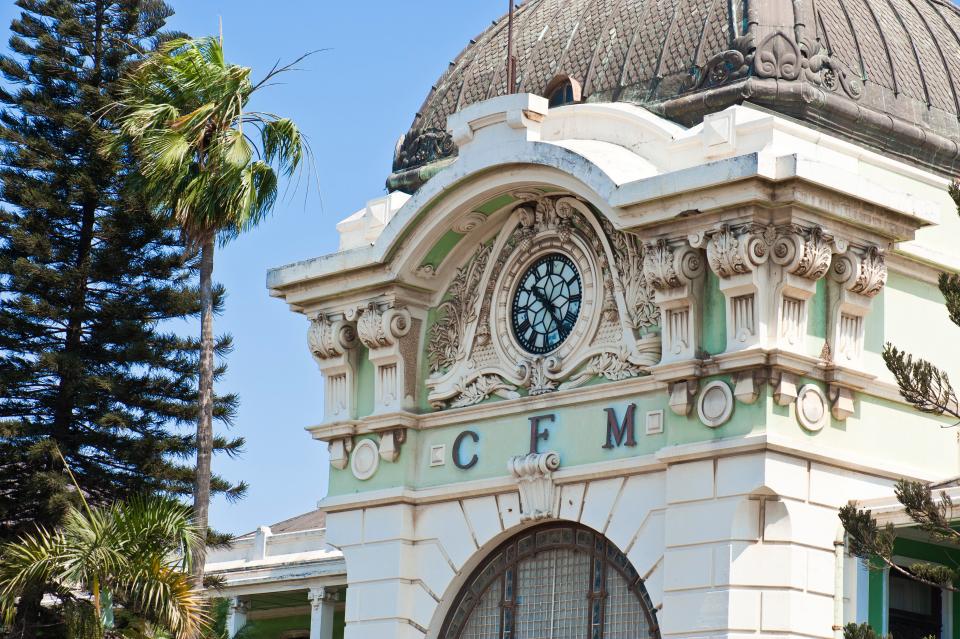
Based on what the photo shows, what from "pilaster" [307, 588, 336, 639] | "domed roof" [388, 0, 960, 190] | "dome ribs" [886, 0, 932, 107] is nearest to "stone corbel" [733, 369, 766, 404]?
"domed roof" [388, 0, 960, 190]

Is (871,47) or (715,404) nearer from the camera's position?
(715,404)

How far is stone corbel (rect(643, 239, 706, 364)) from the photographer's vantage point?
18547 mm

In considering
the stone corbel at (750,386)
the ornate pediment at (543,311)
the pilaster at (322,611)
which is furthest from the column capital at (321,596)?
the stone corbel at (750,386)

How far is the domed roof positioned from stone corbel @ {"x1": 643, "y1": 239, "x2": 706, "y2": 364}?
2128 millimetres

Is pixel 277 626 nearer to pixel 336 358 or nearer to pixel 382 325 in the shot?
pixel 336 358

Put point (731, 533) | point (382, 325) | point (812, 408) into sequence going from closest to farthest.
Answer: point (731, 533)
point (812, 408)
point (382, 325)

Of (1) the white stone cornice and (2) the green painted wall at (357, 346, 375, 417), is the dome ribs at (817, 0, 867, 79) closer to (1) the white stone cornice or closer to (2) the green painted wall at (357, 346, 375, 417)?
(1) the white stone cornice

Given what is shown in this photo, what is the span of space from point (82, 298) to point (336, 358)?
210 inches

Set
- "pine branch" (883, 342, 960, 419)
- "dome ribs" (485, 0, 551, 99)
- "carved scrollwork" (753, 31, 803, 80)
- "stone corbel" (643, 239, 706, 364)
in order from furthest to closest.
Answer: "dome ribs" (485, 0, 551, 99), "carved scrollwork" (753, 31, 803, 80), "stone corbel" (643, 239, 706, 364), "pine branch" (883, 342, 960, 419)

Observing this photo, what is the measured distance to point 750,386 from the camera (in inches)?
711

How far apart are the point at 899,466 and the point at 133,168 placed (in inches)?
426

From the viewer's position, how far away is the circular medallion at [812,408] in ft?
59.7

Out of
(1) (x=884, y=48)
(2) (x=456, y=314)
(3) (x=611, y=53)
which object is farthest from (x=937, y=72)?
(2) (x=456, y=314)

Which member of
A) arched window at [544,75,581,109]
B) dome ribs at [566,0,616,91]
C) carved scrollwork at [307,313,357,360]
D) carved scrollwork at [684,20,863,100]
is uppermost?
dome ribs at [566,0,616,91]
